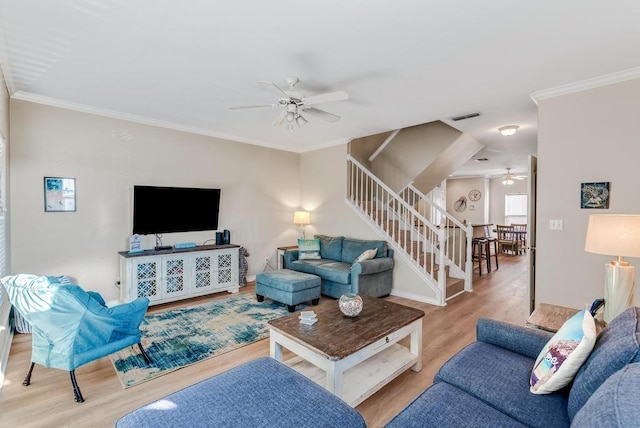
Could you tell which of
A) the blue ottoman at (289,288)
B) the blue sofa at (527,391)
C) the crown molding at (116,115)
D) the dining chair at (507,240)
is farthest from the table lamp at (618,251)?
the dining chair at (507,240)

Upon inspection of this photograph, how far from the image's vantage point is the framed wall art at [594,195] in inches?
114

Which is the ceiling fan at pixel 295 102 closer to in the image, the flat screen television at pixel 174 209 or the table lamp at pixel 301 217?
the flat screen television at pixel 174 209

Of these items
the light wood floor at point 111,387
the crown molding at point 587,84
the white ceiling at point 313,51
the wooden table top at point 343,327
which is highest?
the white ceiling at point 313,51

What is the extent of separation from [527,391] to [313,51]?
2.67m

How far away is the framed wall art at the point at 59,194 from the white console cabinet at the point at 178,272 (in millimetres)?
868

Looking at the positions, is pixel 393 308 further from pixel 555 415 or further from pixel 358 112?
pixel 358 112

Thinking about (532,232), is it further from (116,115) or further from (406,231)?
(116,115)

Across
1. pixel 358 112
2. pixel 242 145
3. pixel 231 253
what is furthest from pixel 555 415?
pixel 242 145

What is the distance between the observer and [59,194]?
3650mm

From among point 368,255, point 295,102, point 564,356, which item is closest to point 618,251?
point 564,356

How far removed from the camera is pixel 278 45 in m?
2.37

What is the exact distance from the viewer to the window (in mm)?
10562

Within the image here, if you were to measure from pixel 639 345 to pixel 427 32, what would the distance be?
2152 millimetres

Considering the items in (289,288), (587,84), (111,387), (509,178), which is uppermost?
(587,84)
